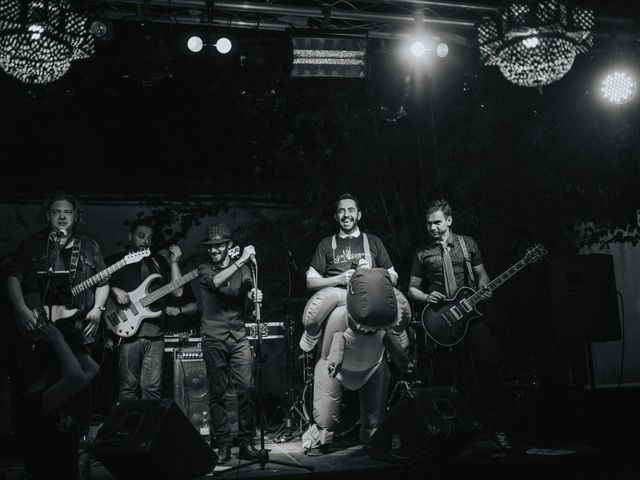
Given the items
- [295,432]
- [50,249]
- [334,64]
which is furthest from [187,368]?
[334,64]

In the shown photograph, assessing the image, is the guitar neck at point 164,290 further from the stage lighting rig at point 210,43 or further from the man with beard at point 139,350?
the stage lighting rig at point 210,43

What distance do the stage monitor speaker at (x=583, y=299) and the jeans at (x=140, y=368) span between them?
394 cm

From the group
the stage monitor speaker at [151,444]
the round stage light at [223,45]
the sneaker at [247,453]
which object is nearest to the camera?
the stage monitor speaker at [151,444]

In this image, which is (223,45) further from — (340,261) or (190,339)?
(190,339)

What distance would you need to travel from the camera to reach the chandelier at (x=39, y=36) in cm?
450

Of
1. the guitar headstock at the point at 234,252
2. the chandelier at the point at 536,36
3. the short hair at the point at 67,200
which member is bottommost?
the guitar headstock at the point at 234,252

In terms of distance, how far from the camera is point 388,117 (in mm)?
7477

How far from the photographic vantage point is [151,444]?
15.0 ft

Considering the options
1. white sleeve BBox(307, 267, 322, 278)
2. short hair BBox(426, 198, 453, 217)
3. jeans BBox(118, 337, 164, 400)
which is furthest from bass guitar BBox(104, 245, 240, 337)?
short hair BBox(426, 198, 453, 217)

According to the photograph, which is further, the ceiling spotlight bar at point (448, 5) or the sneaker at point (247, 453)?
the ceiling spotlight bar at point (448, 5)

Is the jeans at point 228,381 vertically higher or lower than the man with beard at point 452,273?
lower

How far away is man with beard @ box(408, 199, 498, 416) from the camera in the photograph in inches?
248

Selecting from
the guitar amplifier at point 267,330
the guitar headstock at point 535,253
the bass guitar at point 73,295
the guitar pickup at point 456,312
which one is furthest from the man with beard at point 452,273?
the bass guitar at point 73,295

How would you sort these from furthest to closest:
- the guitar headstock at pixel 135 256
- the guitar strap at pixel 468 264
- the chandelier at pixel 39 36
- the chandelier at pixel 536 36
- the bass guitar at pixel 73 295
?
the guitar headstock at pixel 135 256, the guitar strap at pixel 468 264, the bass guitar at pixel 73 295, the chandelier at pixel 536 36, the chandelier at pixel 39 36
